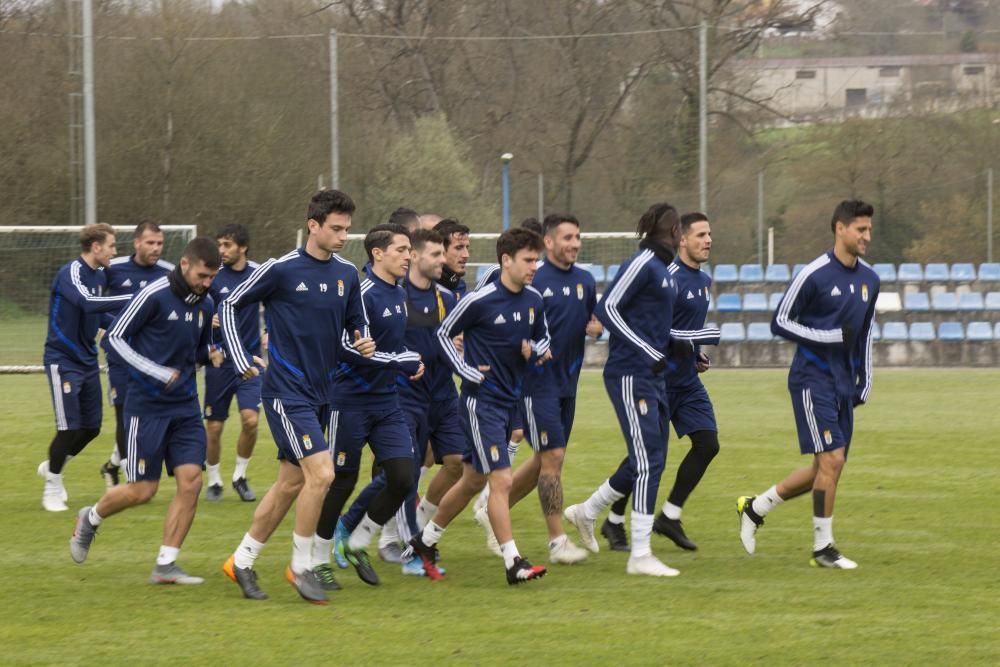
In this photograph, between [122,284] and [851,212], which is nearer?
[851,212]

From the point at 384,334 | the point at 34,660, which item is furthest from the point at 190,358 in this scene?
the point at 34,660

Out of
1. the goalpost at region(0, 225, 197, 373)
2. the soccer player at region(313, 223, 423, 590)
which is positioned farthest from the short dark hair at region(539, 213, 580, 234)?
the goalpost at region(0, 225, 197, 373)

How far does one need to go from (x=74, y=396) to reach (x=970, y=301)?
2084 cm

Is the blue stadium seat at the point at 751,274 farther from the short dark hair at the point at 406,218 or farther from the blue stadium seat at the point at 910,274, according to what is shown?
the short dark hair at the point at 406,218

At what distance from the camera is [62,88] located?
107ft

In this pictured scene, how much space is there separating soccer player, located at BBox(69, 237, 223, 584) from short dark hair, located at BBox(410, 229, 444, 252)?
1.28 meters

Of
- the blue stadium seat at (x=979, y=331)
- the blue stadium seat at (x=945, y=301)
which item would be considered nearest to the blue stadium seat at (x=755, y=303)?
the blue stadium seat at (x=945, y=301)

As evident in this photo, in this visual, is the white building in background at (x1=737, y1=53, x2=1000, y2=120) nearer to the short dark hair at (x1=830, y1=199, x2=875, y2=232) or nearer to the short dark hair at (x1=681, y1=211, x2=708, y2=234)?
the short dark hair at (x1=681, y1=211, x2=708, y2=234)

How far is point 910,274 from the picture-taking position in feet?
96.7

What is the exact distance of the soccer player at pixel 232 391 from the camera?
1112 cm

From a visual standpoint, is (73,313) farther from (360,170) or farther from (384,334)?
(360,170)

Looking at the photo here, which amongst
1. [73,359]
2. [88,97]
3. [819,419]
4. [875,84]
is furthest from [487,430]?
[875,84]

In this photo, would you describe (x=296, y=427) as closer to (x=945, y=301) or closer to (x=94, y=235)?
(x=94, y=235)

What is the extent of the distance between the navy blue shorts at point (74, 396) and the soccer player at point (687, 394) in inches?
160
